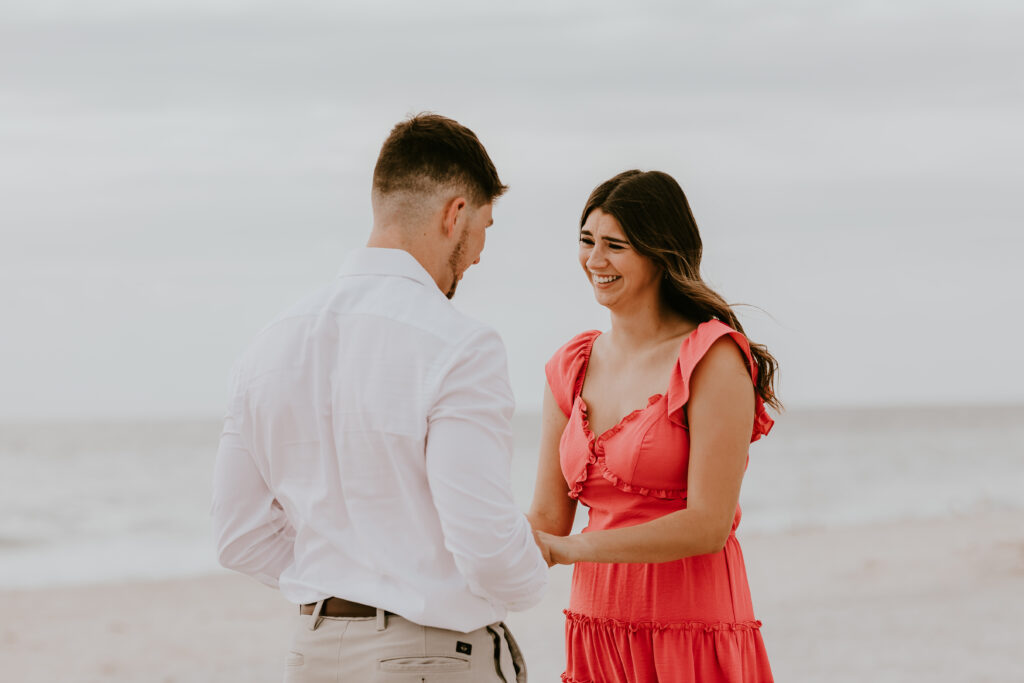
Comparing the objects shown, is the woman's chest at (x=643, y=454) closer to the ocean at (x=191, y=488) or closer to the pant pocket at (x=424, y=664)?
the pant pocket at (x=424, y=664)

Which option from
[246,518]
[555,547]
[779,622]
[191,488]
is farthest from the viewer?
[191,488]

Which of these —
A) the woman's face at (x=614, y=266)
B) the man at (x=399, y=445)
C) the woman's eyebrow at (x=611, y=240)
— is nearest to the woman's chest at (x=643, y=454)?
the woman's face at (x=614, y=266)

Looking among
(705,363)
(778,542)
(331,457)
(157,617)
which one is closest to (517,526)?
(331,457)

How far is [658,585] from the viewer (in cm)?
284

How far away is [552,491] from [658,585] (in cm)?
46

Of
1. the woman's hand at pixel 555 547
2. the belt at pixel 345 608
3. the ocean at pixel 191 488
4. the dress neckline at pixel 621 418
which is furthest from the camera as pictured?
the ocean at pixel 191 488

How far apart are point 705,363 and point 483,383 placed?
32.7 inches

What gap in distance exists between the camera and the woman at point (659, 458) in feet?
8.78

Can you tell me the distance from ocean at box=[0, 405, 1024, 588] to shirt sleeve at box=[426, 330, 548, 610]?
337 cm

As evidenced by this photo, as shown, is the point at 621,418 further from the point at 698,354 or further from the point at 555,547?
the point at 555,547

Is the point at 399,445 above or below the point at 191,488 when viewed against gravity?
below

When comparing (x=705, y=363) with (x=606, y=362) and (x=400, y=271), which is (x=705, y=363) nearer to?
(x=606, y=362)

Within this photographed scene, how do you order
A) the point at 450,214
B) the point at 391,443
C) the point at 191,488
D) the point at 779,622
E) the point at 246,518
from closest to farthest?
the point at 391,443
the point at 450,214
the point at 246,518
the point at 779,622
the point at 191,488

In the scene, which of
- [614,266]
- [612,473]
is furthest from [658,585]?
[614,266]
